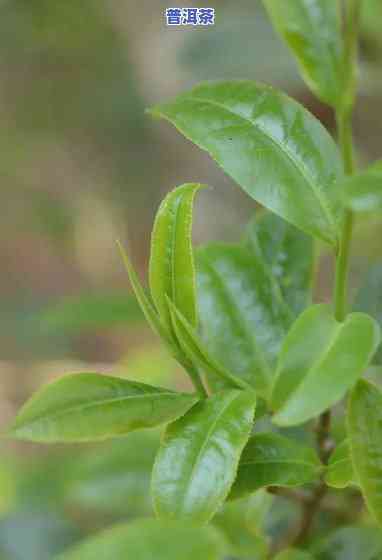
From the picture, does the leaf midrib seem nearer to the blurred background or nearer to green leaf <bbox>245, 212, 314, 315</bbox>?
green leaf <bbox>245, 212, 314, 315</bbox>

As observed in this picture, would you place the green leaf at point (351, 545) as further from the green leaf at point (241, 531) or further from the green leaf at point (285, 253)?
the green leaf at point (285, 253)

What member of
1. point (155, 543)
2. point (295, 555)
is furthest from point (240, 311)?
point (155, 543)

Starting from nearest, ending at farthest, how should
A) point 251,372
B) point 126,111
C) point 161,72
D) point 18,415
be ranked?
point 18,415 < point 251,372 < point 161,72 < point 126,111

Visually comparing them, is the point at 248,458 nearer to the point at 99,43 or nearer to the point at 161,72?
the point at 161,72

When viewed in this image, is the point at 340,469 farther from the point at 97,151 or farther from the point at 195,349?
the point at 97,151

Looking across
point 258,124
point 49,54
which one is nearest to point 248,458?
point 258,124

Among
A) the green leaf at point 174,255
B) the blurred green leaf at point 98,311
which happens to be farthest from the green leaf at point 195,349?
the blurred green leaf at point 98,311
